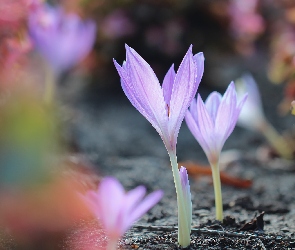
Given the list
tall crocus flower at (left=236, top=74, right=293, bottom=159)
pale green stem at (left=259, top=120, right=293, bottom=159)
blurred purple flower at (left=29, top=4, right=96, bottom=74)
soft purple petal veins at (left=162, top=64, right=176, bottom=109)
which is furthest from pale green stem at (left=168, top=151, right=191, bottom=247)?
pale green stem at (left=259, top=120, right=293, bottom=159)

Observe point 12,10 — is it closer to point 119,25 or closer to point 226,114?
point 226,114

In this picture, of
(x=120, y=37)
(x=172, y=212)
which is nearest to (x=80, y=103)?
(x=120, y=37)

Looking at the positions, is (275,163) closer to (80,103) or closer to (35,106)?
(80,103)

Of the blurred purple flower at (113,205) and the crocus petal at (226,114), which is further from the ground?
the crocus petal at (226,114)

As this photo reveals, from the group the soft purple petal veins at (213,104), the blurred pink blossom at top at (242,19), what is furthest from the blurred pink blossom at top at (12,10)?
the blurred pink blossom at top at (242,19)

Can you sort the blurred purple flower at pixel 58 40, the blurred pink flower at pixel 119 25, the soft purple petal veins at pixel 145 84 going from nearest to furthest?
1. the soft purple petal veins at pixel 145 84
2. the blurred purple flower at pixel 58 40
3. the blurred pink flower at pixel 119 25

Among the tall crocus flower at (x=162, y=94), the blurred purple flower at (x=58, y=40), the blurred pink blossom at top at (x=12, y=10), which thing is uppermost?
the blurred purple flower at (x=58, y=40)

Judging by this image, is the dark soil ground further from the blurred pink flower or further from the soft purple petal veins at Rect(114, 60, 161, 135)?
the blurred pink flower

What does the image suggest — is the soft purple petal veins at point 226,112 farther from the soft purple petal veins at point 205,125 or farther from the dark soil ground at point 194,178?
the dark soil ground at point 194,178
